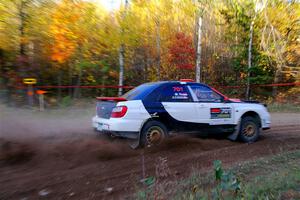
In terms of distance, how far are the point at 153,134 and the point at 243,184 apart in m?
3.31

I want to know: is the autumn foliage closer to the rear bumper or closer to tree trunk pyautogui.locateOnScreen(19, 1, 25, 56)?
tree trunk pyautogui.locateOnScreen(19, 1, 25, 56)

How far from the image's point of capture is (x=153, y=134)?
802 cm

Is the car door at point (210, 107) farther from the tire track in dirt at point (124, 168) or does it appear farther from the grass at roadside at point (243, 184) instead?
the grass at roadside at point (243, 184)

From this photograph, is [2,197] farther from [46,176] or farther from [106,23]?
[106,23]

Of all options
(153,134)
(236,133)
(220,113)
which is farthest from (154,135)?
(236,133)

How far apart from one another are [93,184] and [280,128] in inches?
309

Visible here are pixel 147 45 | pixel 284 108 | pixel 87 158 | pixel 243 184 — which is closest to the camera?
pixel 243 184

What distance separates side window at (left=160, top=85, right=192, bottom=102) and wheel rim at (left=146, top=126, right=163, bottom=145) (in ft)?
2.32

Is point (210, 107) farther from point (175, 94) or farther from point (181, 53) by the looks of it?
point (181, 53)

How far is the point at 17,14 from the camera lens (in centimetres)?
1466

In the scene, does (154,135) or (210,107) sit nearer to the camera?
(154,135)

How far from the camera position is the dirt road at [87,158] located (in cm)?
532

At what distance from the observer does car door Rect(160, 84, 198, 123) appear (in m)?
8.23

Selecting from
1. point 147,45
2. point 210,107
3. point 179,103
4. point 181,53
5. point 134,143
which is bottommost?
point 134,143
